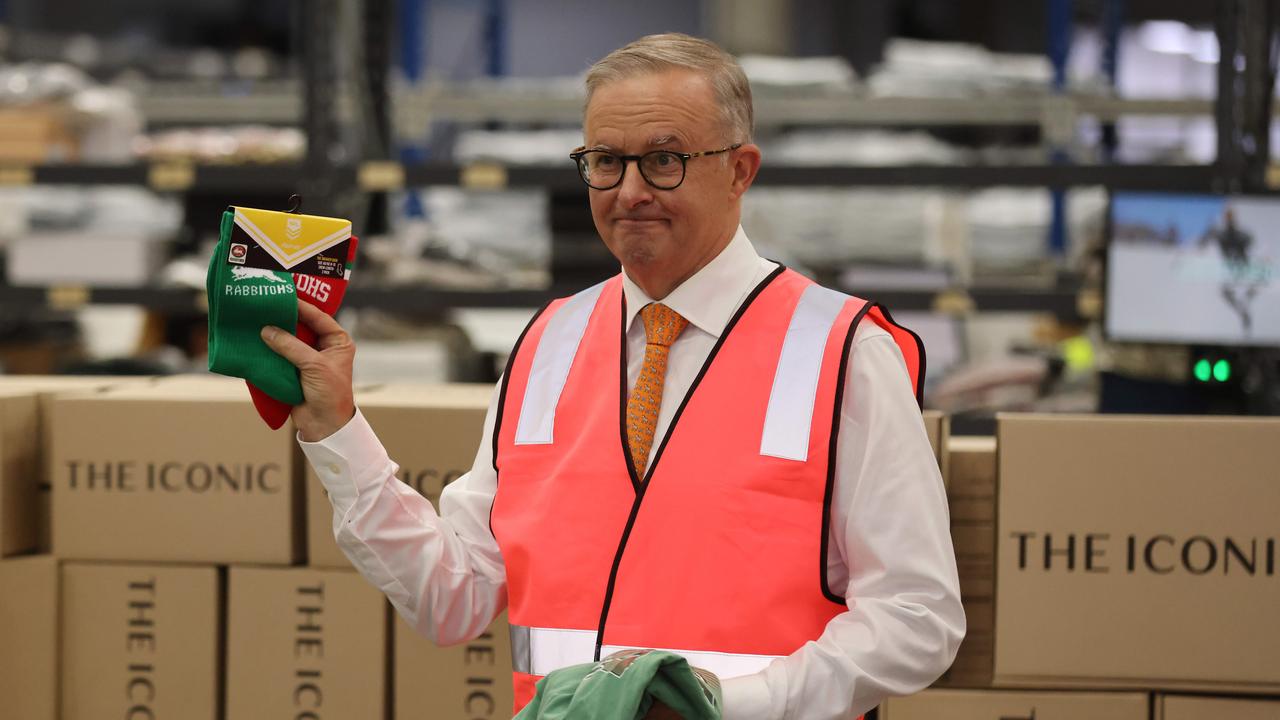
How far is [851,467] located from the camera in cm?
156

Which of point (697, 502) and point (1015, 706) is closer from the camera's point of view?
point (697, 502)

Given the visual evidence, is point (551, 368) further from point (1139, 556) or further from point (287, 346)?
point (1139, 556)

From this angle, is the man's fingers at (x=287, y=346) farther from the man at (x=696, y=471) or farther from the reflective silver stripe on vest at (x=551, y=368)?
the reflective silver stripe on vest at (x=551, y=368)

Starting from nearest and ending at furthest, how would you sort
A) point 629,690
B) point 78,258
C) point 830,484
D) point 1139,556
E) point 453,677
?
point 629,690 < point 830,484 < point 1139,556 < point 453,677 < point 78,258

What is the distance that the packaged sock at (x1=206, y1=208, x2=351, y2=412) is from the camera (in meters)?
1.56

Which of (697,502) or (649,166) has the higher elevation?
(649,166)

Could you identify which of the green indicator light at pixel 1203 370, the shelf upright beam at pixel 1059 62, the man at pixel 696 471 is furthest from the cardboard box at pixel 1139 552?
the shelf upright beam at pixel 1059 62

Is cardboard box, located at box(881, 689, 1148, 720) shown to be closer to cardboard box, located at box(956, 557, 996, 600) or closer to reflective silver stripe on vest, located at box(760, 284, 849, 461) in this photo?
cardboard box, located at box(956, 557, 996, 600)

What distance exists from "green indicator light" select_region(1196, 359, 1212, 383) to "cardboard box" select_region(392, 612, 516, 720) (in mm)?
1633

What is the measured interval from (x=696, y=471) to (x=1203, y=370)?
172 centimetres

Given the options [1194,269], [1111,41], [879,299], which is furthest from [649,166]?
[1111,41]

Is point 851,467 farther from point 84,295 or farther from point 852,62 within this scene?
point 852,62

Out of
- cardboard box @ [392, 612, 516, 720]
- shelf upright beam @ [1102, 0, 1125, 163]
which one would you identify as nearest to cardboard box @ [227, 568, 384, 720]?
cardboard box @ [392, 612, 516, 720]

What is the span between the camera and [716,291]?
1.70 metres
